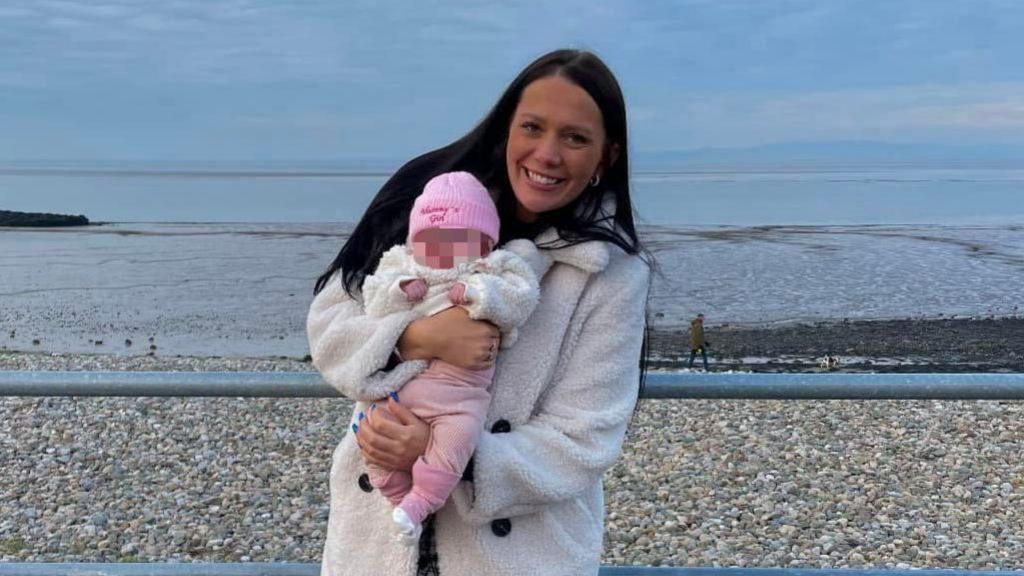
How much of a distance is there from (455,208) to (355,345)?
1.14 feet

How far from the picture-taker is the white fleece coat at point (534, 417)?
1.97 metres

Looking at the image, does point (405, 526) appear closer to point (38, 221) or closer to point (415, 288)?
point (415, 288)

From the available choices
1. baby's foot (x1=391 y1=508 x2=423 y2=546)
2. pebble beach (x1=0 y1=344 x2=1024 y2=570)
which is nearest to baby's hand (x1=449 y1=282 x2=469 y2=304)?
baby's foot (x1=391 y1=508 x2=423 y2=546)

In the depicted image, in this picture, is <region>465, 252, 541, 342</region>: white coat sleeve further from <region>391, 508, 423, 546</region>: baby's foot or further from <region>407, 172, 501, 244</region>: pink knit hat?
<region>391, 508, 423, 546</region>: baby's foot

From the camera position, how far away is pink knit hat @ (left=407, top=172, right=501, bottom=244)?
1.91 m

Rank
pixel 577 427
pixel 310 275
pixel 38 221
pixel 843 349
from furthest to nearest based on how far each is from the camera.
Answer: pixel 38 221 → pixel 310 275 → pixel 843 349 → pixel 577 427

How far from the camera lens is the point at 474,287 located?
190 centimetres

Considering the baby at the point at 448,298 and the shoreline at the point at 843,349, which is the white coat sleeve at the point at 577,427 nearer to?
the baby at the point at 448,298

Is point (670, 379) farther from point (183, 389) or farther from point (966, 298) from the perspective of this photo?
point (966, 298)

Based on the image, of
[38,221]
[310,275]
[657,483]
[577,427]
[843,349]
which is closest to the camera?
[577,427]

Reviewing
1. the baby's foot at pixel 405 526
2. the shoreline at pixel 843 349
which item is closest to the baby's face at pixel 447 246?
the baby's foot at pixel 405 526

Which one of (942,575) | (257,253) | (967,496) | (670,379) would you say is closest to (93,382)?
(670,379)

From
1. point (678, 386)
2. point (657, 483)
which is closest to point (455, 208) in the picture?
point (678, 386)

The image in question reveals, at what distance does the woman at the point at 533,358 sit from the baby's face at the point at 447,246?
0.10 m
